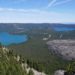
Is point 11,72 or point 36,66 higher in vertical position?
point 11,72

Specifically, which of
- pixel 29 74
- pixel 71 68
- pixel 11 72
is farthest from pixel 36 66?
pixel 11 72

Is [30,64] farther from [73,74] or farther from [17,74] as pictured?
[17,74]

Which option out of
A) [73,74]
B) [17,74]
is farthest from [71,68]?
[17,74]

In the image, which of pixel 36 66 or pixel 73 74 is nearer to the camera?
pixel 73 74

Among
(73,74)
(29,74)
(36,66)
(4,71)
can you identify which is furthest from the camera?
(36,66)

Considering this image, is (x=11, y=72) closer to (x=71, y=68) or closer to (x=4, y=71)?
(x=4, y=71)

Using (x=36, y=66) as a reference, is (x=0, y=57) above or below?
above

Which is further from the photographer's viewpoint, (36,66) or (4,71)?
(36,66)

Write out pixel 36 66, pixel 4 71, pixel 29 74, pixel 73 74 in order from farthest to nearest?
pixel 36 66 → pixel 73 74 → pixel 29 74 → pixel 4 71

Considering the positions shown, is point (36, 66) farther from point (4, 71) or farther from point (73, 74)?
point (4, 71)
